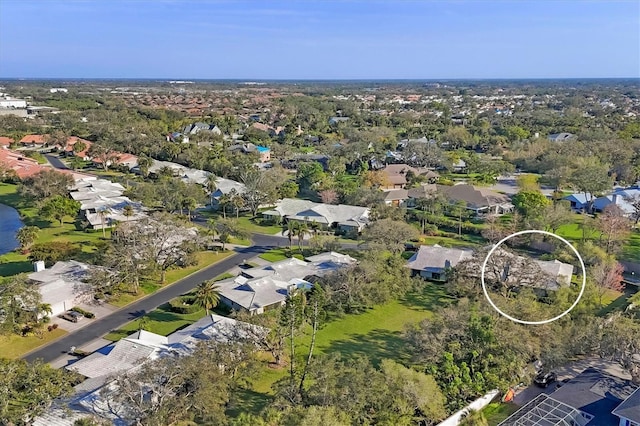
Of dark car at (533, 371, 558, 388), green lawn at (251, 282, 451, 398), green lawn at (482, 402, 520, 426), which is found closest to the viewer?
green lawn at (482, 402, 520, 426)

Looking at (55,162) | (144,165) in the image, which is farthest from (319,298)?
(55,162)

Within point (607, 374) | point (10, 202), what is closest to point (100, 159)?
point (10, 202)

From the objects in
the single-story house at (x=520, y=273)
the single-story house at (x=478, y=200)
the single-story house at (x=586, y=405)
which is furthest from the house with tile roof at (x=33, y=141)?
the single-story house at (x=586, y=405)

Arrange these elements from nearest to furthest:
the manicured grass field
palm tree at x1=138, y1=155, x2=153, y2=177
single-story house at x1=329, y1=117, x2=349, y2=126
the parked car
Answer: the manicured grass field < the parked car < palm tree at x1=138, y1=155, x2=153, y2=177 < single-story house at x1=329, y1=117, x2=349, y2=126

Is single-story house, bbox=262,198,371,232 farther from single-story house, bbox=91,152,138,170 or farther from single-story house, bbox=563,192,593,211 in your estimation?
single-story house, bbox=91,152,138,170

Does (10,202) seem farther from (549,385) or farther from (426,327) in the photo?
(549,385)

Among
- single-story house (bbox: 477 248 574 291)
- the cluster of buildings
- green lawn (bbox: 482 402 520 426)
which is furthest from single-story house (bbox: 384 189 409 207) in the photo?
green lawn (bbox: 482 402 520 426)

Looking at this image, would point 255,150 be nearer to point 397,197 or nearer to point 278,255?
point 397,197
